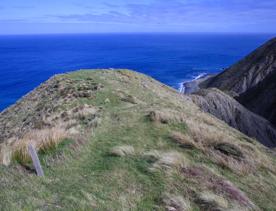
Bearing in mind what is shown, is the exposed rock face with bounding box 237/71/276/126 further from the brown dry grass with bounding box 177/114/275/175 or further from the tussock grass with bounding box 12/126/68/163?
the tussock grass with bounding box 12/126/68/163

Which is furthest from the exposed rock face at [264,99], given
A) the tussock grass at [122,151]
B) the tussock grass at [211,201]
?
the tussock grass at [211,201]

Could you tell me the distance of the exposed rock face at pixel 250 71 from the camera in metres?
86.2

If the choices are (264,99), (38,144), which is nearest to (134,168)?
(38,144)

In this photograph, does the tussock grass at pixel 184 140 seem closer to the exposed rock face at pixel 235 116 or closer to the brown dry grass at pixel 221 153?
the brown dry grass at pixel 221 153

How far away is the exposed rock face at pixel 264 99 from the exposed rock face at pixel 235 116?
7041mm

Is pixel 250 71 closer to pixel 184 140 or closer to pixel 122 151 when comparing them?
pixel 184 140

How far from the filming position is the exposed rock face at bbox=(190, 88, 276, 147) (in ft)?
145

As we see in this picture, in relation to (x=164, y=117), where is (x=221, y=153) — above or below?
below

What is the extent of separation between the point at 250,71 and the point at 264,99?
3028 centimetres

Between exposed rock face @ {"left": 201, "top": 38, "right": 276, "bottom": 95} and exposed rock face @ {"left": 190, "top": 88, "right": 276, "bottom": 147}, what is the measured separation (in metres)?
35.9

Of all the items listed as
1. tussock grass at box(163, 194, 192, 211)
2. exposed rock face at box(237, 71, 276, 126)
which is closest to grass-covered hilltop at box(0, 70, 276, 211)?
tussock grass at box(163, 194, 192, 211)

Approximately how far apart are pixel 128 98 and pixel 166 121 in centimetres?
765

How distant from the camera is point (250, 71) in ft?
294

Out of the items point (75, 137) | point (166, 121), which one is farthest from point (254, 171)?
point (75, 137)
